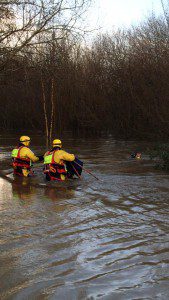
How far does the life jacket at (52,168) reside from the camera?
1263 centimetres

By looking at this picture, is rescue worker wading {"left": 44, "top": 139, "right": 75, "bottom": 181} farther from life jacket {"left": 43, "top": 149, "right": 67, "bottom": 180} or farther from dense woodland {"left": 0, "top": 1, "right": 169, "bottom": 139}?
dense woodland {"left": 0, "top": 1, "right": 169, "bottom": 139}

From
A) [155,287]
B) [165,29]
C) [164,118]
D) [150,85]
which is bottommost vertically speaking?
[155,287]

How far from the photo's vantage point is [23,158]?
44.7 ft

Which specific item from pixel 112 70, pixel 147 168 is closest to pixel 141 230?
pixel 147 168

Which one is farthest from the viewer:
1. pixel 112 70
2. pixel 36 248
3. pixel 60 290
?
pixel 112 70

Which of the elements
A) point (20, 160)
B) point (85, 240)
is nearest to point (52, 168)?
point (20, 160)

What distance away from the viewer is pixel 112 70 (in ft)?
112

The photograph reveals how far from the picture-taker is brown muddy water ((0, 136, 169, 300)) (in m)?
5.09

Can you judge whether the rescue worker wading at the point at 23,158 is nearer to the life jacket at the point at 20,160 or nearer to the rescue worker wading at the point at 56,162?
the life jacket at the point at 20,160

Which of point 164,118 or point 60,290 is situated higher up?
point 164,118

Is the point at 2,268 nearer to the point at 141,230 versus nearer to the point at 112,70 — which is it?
the point at 141,230

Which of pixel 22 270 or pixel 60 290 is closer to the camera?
pixel 60 290

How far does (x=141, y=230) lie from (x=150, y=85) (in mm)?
21722

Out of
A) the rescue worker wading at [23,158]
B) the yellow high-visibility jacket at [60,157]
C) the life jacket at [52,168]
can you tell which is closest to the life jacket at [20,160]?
the rescue worker wading at [23,158]
